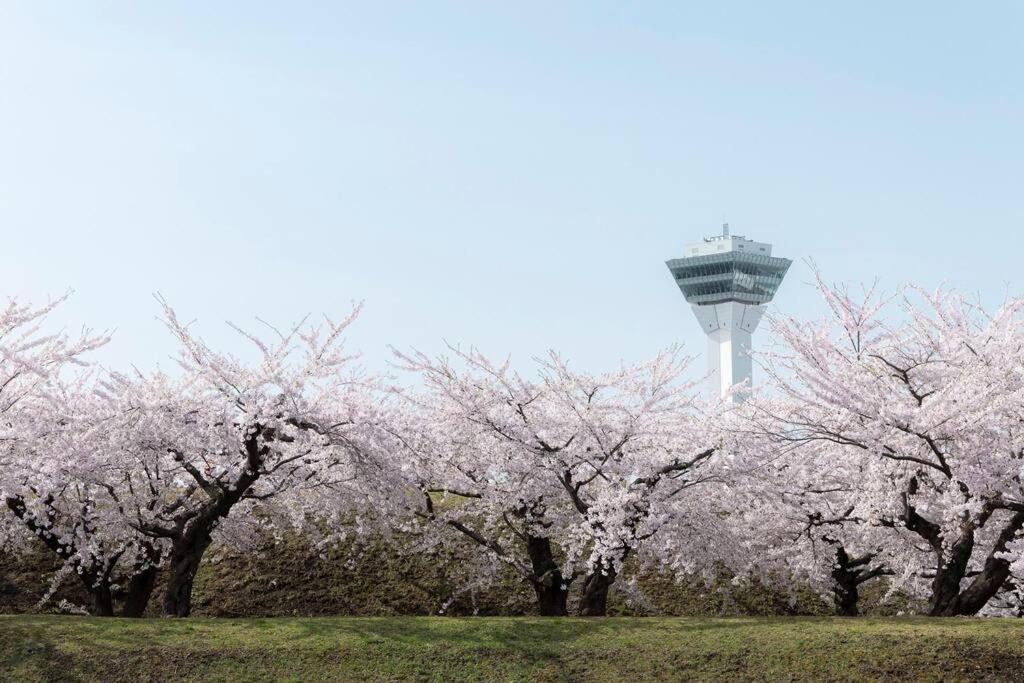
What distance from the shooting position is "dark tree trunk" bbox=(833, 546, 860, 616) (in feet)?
80.7

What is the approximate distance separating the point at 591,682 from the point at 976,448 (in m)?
7.73

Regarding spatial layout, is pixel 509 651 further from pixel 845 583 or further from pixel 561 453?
pixel 845 583

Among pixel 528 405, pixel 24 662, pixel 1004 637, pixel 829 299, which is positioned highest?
pixel 829 299

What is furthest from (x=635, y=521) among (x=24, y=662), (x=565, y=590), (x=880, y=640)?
(x=24, y=662)

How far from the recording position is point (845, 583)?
24594mm

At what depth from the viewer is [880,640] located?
16.1 m

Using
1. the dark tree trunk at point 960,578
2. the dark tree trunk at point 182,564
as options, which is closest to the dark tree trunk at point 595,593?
the dark tree trunk at point 960,578

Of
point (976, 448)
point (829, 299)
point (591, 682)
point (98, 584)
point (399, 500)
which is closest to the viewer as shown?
point (591, 682)

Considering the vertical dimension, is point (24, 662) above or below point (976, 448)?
below

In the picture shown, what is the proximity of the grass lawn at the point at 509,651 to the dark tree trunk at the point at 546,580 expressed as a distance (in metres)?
4.09

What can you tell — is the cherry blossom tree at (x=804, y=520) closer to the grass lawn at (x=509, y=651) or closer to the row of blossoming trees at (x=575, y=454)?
the row of blossoming trees at (x=575, y=454)

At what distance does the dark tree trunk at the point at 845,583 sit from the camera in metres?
24.6

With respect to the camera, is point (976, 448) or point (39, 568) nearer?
point (976, 448)

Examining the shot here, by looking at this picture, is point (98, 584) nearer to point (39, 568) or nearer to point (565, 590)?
point (39, 568)
